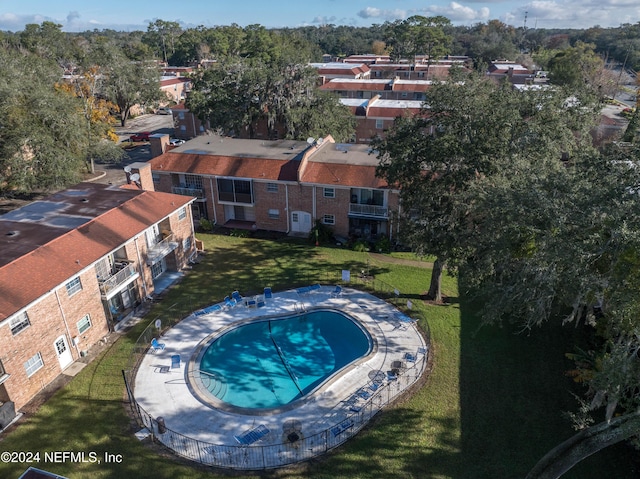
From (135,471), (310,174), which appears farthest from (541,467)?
(310,174)

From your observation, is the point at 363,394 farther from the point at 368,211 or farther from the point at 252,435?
the point at 368,211

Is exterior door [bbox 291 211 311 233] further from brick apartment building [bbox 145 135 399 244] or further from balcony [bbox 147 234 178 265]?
balcony [bbox 147 234 178 265]

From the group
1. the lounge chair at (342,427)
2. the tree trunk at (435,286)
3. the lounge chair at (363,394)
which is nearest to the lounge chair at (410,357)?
the lounge chair at (363,394)

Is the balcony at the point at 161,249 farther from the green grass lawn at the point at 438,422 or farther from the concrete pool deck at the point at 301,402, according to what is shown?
the concrete pool deck at the point at 301,402

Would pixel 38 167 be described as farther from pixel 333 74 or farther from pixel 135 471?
pixel 333 74

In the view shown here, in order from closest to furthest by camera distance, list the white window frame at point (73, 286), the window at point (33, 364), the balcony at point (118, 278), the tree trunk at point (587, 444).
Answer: the tree trunk at point (587, 444), the window at point (33, 364), the white window frame at point (73, 286), the balcony at point (118, 278)

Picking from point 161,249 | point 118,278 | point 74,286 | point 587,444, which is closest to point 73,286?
point 74,286
